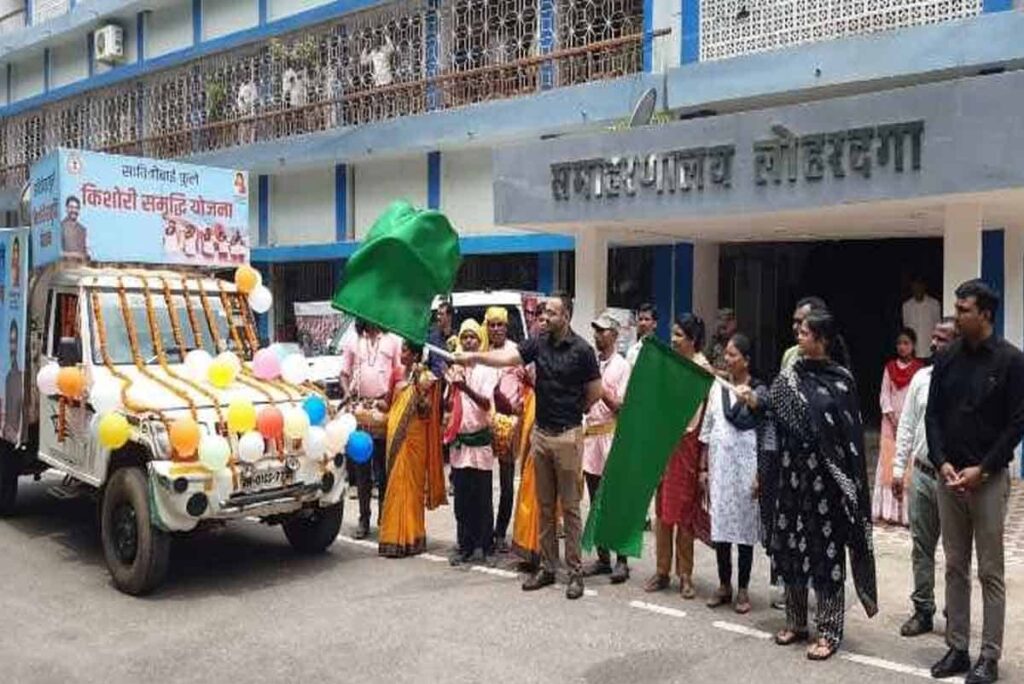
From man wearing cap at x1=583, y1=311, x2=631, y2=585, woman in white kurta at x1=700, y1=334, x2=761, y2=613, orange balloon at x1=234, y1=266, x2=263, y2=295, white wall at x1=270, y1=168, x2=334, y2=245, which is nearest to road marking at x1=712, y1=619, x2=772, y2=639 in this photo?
woman in white kurta at x1=700, y1=334, x2=761, y2=613

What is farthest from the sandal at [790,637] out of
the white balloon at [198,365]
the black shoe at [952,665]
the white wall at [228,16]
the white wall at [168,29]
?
the white wall at [168,29]

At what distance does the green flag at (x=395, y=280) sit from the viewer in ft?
20.1

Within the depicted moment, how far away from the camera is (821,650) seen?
4992 millimetres

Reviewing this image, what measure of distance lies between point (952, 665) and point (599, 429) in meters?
2.61

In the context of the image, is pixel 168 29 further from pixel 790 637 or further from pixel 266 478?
pixel 790 637

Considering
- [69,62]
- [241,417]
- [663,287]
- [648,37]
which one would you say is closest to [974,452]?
[241,417]

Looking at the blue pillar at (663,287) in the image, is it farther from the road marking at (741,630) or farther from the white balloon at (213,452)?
the white balloon at (213,452)

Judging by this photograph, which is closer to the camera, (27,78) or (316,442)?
(316,442)

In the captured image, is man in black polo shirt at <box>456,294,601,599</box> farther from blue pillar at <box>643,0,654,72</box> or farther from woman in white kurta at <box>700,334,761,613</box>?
blue pillar at <box>643,0,654,72</box>

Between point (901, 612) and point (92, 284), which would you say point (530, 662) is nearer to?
point (901, 612)

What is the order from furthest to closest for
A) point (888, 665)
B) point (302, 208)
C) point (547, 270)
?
point (302, 208) → point (547, 270) → point (888, 665)

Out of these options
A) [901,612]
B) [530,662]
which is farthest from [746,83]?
[530,662]

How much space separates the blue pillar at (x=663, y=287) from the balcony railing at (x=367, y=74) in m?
2.38

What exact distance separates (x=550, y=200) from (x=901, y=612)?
5.65m
